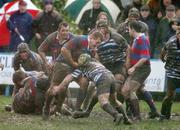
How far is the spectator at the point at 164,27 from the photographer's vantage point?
21844 mm

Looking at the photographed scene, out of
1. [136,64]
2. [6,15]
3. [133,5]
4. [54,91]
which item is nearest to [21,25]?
[6,15]

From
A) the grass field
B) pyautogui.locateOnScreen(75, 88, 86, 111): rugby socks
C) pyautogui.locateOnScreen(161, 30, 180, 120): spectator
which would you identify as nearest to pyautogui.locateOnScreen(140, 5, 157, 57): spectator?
the grass field

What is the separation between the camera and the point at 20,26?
2286 centimetres

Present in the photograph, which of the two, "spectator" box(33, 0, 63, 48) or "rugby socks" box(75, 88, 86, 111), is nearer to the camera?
"rugby socks" box(75, 88, 86, 111)

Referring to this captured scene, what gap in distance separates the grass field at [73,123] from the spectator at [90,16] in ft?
14.6

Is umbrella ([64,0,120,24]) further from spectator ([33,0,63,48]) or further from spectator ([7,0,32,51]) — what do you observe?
spectator ([7,0,32,51])

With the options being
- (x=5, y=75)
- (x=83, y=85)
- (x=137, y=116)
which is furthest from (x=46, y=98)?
(x=5, y=75)

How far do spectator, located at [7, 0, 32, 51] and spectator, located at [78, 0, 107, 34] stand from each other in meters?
1.42

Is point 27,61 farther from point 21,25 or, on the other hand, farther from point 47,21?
point 21,25

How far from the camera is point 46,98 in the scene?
673 inches

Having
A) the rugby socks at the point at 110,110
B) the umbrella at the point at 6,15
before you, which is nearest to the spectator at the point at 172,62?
the rugby socks at the point at 110,110

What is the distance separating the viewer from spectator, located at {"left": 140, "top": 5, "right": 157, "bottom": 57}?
22188 millimetres

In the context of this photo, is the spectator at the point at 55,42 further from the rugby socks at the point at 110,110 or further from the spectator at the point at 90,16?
the spectator at the point at 90,16

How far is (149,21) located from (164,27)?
0.61 meters
